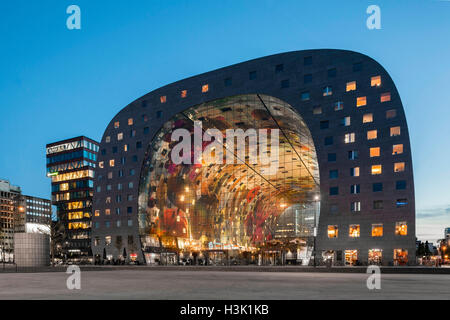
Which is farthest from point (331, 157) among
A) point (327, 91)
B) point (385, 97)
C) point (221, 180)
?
point (221, 180)

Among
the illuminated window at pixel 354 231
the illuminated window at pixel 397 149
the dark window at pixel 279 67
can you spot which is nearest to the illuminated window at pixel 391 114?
the illuminated window at pixel 397 149

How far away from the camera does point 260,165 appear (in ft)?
258

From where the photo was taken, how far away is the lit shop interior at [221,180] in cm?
6606

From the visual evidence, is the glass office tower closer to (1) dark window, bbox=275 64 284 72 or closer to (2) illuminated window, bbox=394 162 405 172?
(1) dark window, bbox=275 64 284 72

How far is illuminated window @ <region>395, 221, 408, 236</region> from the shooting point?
50938 millimetres

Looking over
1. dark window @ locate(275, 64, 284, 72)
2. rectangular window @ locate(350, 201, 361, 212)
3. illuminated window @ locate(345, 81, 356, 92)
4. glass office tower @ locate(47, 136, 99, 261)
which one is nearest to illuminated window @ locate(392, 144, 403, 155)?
rectangular window @ locate(350, 201, 361, 212)

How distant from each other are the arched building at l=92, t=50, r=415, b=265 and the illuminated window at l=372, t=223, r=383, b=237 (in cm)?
13

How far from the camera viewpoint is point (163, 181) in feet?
253

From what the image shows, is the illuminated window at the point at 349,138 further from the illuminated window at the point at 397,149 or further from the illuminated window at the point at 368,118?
Answer: the illuminated window at the point at 397,149

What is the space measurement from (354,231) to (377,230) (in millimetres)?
2983

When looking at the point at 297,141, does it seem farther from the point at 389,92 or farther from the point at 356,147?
the point at 389,92

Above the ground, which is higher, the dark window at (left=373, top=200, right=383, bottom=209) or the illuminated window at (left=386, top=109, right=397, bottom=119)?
the illuminated window at (left=386, top=109, right=397, bottom=119)

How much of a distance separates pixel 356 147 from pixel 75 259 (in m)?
108

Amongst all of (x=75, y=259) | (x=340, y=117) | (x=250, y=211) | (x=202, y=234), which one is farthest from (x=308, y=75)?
(x=75, y=259)
